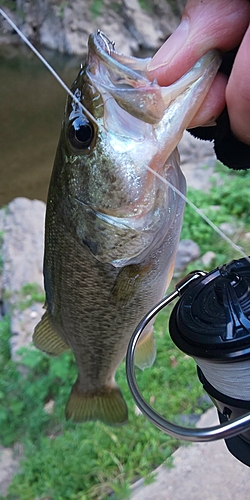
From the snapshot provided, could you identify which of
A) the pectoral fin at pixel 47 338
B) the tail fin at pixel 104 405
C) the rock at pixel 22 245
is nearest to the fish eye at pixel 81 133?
the pectoral fin at pixel 47 338

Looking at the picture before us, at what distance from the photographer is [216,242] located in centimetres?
360

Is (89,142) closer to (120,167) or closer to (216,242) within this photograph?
(120,167)

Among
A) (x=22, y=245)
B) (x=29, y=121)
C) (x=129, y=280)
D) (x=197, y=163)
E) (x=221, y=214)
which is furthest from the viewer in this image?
(x=29, y=121)

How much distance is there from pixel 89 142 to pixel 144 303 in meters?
0.58

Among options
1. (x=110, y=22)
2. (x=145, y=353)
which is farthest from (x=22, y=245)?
(x=110, y=22)

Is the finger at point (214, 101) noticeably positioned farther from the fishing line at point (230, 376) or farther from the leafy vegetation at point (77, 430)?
the leafy vegetation at point (77, 430)

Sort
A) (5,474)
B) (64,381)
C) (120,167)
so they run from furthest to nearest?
(64,381), (5,474), (120,167)

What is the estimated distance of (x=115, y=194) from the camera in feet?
3.96

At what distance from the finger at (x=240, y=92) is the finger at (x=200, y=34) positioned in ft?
0.33

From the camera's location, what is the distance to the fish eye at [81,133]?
3.85ft

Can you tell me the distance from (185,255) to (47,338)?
187cm

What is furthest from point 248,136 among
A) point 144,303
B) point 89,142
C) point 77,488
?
point 77,488

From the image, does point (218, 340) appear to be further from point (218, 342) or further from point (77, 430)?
point (77, 430)

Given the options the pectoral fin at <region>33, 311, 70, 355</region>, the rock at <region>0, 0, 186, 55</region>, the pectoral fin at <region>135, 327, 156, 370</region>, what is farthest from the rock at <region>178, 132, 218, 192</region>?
the rock at <region>0, 0, 186, 55</region>
